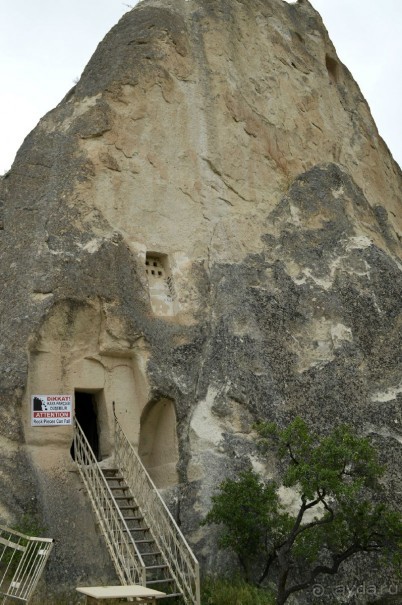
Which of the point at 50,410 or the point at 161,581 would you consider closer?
the point at 161,581

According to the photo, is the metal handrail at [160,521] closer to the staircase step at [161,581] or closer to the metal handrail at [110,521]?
the staircase step at [161,581]

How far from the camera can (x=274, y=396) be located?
38.8 ft

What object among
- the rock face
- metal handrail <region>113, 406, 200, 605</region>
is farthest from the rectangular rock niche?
metal handrail <region>113, 406, 200, 605</region>

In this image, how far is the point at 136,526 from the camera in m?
10.7

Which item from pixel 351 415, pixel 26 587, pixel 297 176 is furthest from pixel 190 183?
pixel 26 587

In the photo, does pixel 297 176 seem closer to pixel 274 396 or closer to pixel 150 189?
pixel 150 189

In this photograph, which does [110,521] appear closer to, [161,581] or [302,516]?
[161,581]

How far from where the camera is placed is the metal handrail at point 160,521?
9469 millimetres

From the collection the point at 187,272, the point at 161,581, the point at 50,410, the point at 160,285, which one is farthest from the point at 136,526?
the point at 187,272

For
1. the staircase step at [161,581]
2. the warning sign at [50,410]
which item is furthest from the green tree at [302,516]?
the warning sign at [50,410]

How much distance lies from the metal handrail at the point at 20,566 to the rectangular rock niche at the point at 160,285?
4.70m

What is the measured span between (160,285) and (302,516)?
17.0 feet

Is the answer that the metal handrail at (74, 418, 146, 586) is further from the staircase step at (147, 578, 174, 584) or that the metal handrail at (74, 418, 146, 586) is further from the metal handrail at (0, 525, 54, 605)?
the metal handrail at (0, 525, 54, 605)

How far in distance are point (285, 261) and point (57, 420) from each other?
4.94 meters
